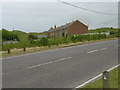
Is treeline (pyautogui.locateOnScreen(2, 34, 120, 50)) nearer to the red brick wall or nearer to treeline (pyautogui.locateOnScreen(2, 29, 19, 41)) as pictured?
treeline (pyautogui.locateOnScreen(2, 29, 19, 41))

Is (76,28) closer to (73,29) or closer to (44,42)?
(73,29)

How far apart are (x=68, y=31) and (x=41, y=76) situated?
2820 inches

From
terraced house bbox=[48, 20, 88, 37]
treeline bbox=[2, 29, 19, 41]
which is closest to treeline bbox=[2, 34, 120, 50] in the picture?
treeline bbox=[2, 29, 19, 41]

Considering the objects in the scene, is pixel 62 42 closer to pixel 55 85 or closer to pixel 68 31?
pixel 55 85

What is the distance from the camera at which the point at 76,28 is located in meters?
82.8

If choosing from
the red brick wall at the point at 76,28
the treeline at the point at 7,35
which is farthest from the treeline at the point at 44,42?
the red brick wall at the point at 76,28

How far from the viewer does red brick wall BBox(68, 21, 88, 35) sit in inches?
3207

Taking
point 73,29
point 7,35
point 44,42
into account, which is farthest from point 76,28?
point 44,42

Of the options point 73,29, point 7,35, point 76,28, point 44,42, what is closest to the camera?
point 44,42

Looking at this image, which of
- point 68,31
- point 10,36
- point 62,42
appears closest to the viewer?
point 62,42

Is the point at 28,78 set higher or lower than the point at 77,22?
lower

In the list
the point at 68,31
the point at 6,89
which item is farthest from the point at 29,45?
the point at 68,31

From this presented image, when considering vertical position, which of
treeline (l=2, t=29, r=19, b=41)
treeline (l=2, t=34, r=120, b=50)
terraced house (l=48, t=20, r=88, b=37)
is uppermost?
terraced house (l=48, t=20, r=88, b=37)

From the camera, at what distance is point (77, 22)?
83.4 meters
